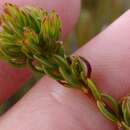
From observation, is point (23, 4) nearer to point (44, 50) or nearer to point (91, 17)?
point (44, 50)

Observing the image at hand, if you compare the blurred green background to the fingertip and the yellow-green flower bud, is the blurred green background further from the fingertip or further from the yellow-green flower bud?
the yellow-green flower bud

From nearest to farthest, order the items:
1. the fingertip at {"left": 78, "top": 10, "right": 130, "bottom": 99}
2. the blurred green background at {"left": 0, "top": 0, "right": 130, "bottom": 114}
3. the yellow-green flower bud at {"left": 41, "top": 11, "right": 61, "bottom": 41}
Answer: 1. the yellow-green flower bud at {"left": 41, "top": 11, "right": 61, "bottom": 41}
2. the fingertip at {"left": 78, "top": 10, "right": 130, "bottom": 99}
3. the blurred green background at {"left": 0, "top": 0, "right": 130, "bottom": 114}

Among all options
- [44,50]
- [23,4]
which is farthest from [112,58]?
[44,50]

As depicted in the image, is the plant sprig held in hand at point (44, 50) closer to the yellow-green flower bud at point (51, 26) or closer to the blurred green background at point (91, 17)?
the yellow-green flower bud at point (51, 26)

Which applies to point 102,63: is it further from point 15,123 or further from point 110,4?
point 110,4

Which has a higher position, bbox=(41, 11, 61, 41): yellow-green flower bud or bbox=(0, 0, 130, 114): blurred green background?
bbox=(41, 11, 61, 41): yellow-green flower bud

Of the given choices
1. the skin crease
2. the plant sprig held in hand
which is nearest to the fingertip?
the skin crease

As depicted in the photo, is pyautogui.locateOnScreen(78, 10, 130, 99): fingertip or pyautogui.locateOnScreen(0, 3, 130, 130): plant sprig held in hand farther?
pyautogui.locateOnScreen(78, 10, 130, 99): fingertip
